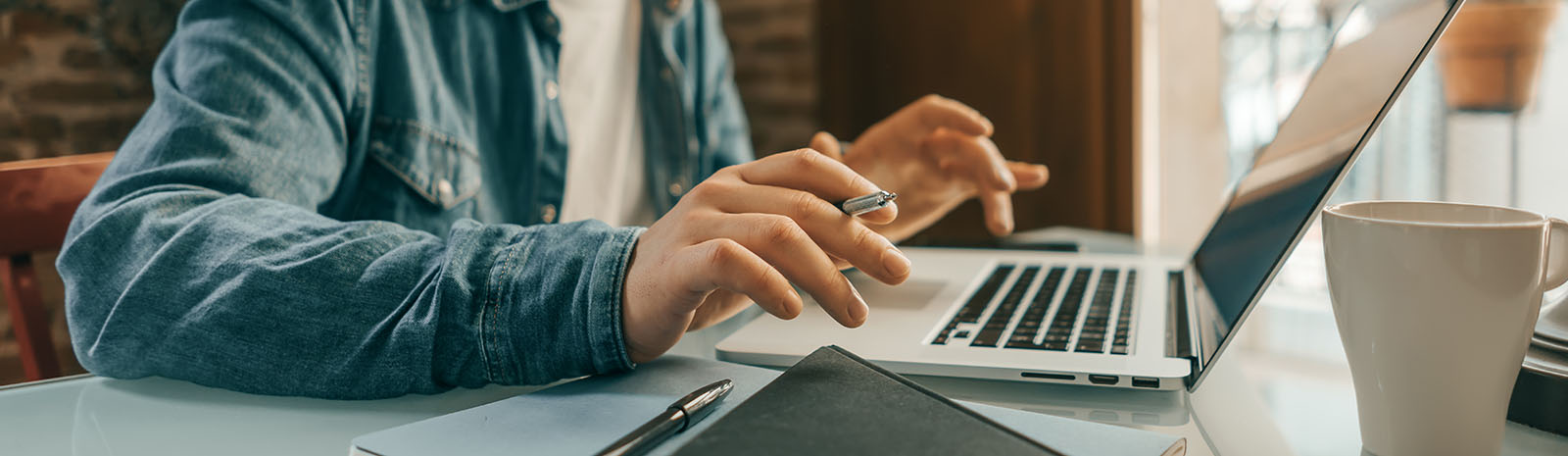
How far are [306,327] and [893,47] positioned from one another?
1894mm

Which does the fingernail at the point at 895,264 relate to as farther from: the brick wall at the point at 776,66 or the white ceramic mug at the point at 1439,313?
the brick wall at the point at 776,66

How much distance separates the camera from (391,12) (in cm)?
87

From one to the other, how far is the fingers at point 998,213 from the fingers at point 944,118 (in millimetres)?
57

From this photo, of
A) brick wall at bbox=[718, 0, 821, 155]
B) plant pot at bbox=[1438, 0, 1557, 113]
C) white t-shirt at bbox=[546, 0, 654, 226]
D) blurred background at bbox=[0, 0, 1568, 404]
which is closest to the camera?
white t-shirt at bbox=[546, 0, 654, 226]

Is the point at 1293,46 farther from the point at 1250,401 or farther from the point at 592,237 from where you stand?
the point at 592,237

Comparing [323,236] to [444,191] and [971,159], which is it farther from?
[971,159]

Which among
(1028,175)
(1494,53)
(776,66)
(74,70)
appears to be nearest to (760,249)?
(1028,175)

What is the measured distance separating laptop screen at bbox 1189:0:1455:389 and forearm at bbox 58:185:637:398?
0.34 metres

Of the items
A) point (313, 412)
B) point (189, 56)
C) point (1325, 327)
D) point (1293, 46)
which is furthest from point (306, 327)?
point (1293, 46)

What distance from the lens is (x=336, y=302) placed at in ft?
1.72

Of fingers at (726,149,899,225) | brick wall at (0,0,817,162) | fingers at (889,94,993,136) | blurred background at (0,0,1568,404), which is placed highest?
brick wall at (0,0,817,162)

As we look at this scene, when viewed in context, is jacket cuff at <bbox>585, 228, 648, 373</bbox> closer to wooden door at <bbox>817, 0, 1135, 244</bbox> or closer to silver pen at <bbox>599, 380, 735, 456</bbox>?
silver pen at <bbox>599, 380, 735, 456</bbox>

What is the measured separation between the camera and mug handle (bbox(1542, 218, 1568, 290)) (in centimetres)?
39

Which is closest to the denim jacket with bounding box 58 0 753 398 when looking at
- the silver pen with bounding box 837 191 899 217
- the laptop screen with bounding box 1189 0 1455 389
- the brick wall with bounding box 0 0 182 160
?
the silver pen with bounding box 837 191 899 217
